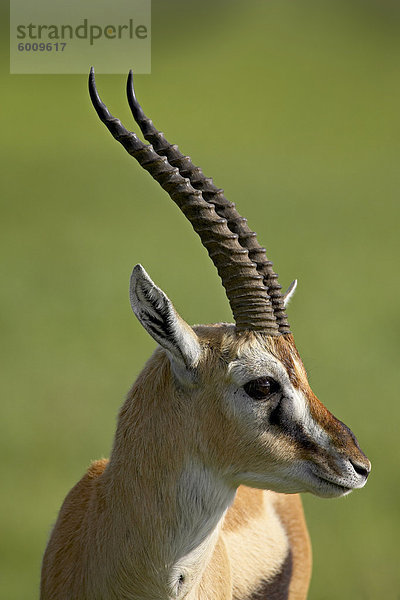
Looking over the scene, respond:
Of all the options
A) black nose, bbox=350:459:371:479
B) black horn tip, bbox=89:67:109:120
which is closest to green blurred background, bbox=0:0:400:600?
black nose, bbox=350:459:371:479

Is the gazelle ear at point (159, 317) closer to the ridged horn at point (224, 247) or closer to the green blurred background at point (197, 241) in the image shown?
the ridged horn at point (224, 247)

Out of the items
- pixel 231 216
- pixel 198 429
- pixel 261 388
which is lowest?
pixel 198 429

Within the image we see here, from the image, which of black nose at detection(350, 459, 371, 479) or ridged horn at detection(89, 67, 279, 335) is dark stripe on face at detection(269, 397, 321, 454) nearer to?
black nose at detection(350, 459, 371, 479)

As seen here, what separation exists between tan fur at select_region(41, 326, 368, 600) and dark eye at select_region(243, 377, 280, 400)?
113mm

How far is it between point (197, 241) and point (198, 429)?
20.6 meters

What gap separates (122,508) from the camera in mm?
4941

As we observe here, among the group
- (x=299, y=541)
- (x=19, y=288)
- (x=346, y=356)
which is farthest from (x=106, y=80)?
(x=299, y=541)

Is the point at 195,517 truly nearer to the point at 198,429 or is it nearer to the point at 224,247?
the point at 198,429

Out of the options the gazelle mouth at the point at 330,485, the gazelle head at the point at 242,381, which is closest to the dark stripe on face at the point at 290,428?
the gazelle head at the point at 242,381

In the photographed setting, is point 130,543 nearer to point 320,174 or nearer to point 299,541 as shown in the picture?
point 299,541

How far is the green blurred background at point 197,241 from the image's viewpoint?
41.4ft

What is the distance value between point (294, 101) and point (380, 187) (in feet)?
40.3

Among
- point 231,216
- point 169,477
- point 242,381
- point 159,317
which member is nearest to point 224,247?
point 231,216

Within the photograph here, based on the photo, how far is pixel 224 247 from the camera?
4.90m
